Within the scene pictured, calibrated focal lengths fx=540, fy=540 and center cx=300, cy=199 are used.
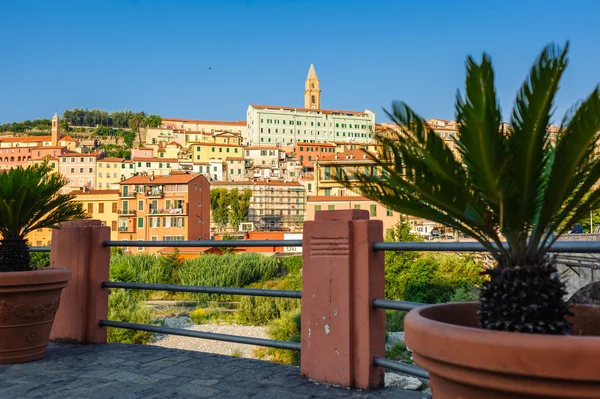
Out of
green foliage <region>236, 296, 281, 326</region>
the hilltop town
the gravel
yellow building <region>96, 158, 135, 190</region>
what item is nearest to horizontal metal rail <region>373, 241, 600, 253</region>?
the hilltop town

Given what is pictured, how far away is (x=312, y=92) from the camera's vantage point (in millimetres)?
161000

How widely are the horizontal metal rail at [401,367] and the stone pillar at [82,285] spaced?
3141 mm

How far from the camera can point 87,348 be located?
17.4 ft

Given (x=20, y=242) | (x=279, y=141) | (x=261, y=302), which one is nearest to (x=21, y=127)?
(x=279, y=141)

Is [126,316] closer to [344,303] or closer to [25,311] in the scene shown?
[25,311]

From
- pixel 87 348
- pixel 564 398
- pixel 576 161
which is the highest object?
pixel 576 161

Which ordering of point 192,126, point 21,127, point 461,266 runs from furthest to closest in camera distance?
point 21,127
point 192,126
point 461,266

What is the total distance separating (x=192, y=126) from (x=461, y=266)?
367 ft

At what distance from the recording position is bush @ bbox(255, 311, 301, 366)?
1792 cm

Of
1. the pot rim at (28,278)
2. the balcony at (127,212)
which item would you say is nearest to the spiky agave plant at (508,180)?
the pot rim at (28,278)

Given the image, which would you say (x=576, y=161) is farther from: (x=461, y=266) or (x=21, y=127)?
(x=21, y=127)

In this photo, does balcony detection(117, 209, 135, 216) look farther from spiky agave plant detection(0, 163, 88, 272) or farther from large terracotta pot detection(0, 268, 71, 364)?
large terracotta pot detection(0, 268, 71, 364)

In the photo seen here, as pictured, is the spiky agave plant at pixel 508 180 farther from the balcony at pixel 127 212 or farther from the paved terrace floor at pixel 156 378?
the balcony at pixel 127 212

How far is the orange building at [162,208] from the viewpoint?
6194 centimetres
